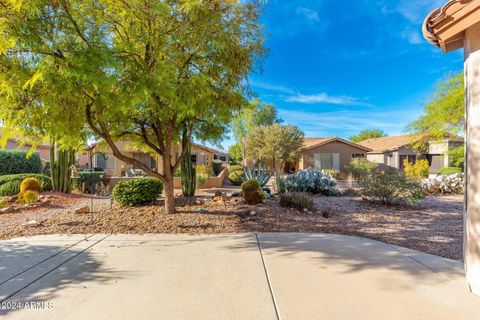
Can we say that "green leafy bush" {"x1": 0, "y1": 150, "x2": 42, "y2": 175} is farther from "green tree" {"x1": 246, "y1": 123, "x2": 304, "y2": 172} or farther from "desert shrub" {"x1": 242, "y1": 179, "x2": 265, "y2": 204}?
"green tree" {"x1": 246, "y1": 123, "x2": 304, "y2": 172}

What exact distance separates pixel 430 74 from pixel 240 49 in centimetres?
1554

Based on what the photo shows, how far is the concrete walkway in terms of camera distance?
2781 millimetres

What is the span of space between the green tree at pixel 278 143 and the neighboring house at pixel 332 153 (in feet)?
5.08

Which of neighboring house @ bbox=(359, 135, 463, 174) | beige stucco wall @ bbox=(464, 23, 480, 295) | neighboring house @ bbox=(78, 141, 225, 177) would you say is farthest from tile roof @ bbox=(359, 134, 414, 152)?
beige stucco wall @ bbox=(464, 23, 480, 295)

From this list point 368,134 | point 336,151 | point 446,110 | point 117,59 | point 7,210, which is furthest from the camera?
point 368,134

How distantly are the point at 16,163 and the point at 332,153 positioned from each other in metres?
25.6

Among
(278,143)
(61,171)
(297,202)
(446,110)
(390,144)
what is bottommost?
(297,202)

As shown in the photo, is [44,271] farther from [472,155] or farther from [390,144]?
[390,144]

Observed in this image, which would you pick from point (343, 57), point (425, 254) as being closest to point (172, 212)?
point (425, 254)

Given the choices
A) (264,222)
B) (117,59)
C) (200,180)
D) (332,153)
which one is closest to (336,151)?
(332,153)

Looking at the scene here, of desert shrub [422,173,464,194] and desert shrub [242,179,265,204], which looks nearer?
desert shrub [242,179,265,204]

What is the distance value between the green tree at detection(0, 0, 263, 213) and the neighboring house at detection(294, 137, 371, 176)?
21.5m

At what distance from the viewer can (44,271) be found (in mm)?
3803

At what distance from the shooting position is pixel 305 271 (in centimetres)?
377
